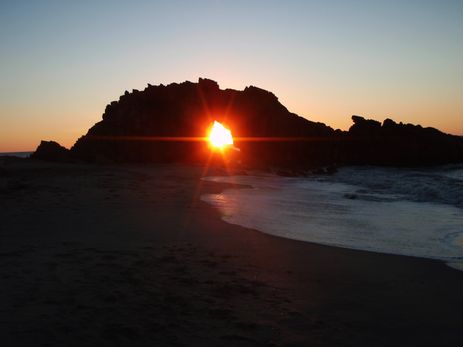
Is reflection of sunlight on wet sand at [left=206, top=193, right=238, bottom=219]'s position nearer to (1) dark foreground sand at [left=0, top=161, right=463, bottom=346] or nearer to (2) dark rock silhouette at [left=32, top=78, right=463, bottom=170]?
(1) dark foreground sand at [left=0, top=161, right=463, bottom=346]

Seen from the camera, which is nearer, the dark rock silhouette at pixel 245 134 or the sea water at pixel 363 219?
the sea water at pixel 363 219

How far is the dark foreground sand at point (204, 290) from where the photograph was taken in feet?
13.3

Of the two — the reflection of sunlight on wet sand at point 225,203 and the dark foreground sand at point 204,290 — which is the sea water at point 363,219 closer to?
the reflection of sunlight on wet sand at point 225,203

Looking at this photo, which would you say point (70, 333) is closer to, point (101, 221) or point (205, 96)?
point (101, 221)

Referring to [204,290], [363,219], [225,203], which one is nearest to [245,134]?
[225,203]

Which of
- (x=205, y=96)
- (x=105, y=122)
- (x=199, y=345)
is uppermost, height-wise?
(x=205, y=96)

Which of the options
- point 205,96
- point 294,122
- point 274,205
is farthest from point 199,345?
point 294,122

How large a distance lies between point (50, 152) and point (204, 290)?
3036 cm

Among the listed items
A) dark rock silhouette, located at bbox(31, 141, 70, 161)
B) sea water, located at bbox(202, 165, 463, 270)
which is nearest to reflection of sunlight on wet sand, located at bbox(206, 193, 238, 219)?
sea water, located at bbox(202, 165, 463, 270)

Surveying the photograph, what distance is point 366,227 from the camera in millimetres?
Result: 10297

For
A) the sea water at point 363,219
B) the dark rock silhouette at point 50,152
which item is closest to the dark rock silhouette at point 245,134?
the dark rock silhouette at point 50,152

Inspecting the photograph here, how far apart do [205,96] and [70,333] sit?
44.8 m

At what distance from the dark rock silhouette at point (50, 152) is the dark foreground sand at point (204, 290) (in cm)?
2472

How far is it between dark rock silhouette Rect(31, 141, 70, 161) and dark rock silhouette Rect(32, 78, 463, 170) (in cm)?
279
